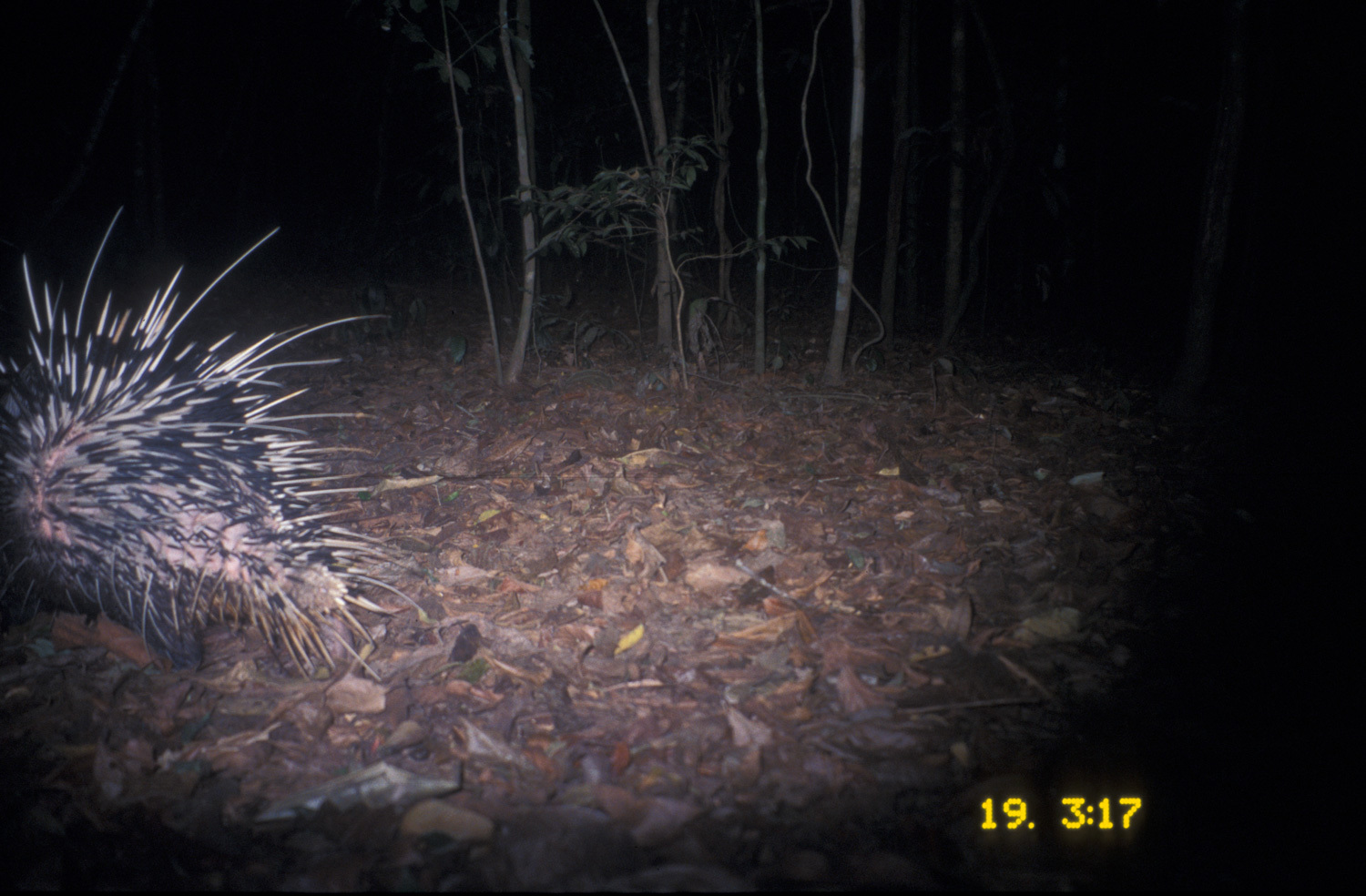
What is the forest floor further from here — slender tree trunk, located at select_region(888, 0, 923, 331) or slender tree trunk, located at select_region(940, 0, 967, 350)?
slender tree trunk, located at select_region(888, 0, 923, 331)

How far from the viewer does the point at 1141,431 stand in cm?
509

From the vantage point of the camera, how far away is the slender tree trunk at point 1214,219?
473cm

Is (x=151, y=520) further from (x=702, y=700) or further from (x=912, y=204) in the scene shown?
(x=912, y=204)

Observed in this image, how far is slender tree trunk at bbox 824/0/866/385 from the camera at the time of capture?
190 inches

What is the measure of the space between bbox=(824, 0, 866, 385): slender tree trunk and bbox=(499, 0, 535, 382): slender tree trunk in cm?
252

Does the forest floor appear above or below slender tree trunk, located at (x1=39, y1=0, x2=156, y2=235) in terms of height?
below

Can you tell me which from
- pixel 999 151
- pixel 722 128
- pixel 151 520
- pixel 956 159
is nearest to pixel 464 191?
pixel 722 128

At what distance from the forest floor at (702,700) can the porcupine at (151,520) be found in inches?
8.8

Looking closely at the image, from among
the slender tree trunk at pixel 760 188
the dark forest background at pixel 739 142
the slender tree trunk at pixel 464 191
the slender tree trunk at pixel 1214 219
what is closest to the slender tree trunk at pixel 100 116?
the dark forest background at pixel 739 142

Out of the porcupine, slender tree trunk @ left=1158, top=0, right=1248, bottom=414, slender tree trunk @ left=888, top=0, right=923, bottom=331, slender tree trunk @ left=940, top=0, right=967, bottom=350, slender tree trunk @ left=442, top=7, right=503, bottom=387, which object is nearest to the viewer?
the porcupine

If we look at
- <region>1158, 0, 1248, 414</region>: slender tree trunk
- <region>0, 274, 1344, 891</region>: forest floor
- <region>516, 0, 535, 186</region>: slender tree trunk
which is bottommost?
<region>0, 274, 1344, 891</region>: forest floor

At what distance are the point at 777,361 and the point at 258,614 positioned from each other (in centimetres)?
490

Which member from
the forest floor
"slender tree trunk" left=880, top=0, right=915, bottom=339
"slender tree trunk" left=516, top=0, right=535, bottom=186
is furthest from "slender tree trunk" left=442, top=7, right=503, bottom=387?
"slender tree trunk" left=880, top=0, right=915, bottom=339

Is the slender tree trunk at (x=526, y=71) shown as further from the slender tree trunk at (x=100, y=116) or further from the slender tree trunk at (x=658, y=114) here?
the slender tree trunk at (x=100, y=116)
